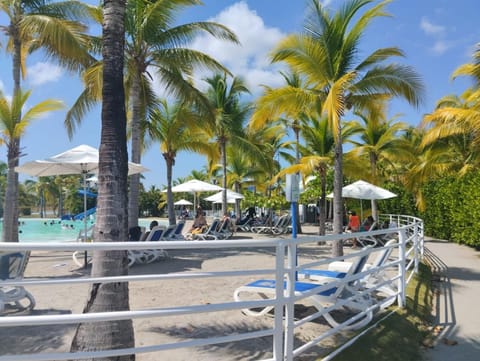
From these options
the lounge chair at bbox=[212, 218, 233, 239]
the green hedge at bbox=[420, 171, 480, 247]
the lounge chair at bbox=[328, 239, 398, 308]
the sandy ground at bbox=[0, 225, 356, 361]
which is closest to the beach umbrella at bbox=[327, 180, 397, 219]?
the green hedge at bbox=[420, 171, 480, 247]

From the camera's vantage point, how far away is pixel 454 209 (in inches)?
677

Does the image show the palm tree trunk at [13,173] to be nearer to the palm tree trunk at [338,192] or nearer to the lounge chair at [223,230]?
the lounge chair at [223,230]

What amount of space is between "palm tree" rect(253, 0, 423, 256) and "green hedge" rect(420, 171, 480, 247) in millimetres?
6005

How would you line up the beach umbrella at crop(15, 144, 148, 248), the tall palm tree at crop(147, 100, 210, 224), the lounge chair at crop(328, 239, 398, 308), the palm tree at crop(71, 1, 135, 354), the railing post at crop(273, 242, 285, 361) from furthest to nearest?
1. the tall palm tree at crop(147, 100, 210, 224)
2. the beach umbrella at crop(15, 144, 148, 248)
3. the lounge chair at crop(328, 239, 398, 308)
4. the palm tree at crop(71, 1, 135, 354)
5. the railing post at crop(273, 242, 285, 361)

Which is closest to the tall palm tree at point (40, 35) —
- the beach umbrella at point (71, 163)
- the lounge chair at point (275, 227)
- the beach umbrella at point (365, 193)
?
the beach umbrella at point (71, 163)

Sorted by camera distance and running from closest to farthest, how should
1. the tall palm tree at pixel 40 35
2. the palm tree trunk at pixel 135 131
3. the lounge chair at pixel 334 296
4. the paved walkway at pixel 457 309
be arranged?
the paved walkway at pixel 457 309 → the lounge chair at pixel 334 296 → the tall palm tree at pixel 40 35 → the palm tree trunk at pixel 135 131

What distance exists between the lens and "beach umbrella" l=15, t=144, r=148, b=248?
31.1 ft

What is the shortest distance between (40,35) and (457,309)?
1275 centimetres

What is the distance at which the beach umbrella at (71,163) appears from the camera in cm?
948

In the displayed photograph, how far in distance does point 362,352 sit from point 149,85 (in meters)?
13.5

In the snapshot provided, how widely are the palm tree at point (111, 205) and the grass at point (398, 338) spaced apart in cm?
219

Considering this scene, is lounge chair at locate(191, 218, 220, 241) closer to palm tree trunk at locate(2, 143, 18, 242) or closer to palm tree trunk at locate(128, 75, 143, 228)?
palm tree trunk at locate(128, 75, 143, 228)

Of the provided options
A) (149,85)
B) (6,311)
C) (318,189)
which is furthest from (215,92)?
(6,311)

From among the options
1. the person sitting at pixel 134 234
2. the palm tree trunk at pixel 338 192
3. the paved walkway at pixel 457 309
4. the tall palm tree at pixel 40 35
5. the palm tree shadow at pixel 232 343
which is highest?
the tall palm tree at pixel 40 35
